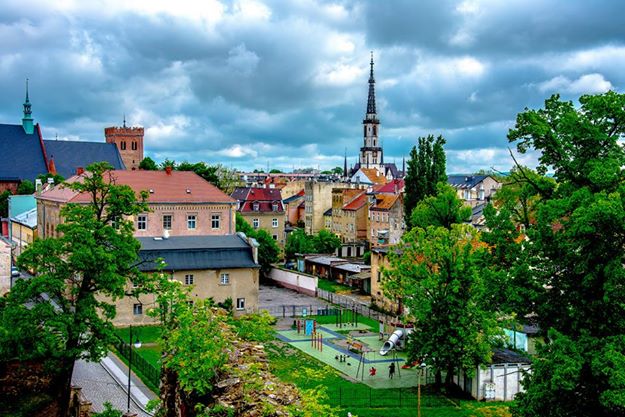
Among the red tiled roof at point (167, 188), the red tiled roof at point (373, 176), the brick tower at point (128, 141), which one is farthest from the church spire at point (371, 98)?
the red tiled roof at point (167, 188)

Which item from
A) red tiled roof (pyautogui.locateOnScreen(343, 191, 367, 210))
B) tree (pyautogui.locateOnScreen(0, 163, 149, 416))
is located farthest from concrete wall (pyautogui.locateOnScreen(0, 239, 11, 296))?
red tiled roof (pyautogui.locateOnScreen(343, 191, 367, 210))

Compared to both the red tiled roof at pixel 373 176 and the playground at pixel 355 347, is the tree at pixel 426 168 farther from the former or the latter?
the red tiled roof at pixel 373 176

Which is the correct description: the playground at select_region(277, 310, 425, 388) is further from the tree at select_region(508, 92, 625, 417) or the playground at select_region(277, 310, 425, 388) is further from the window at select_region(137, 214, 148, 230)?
the window at select_region(137, 214, 148, 230)

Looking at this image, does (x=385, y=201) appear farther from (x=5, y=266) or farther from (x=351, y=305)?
(x=5, y=266)

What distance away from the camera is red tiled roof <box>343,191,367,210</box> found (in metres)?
95.6

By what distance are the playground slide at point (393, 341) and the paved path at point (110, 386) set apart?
15215mm

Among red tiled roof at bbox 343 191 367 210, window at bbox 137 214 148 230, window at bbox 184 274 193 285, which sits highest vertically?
red tiled roof at bbox 343 191 367 210

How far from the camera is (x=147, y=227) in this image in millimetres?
61688

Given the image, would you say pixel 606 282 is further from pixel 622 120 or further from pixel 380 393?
pixel 380 393

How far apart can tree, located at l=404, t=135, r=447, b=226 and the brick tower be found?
7334 centimetres

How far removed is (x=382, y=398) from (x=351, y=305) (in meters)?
25.6

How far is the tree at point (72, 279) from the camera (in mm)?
24938

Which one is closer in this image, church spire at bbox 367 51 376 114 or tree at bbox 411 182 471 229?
tree at bbox 411 182 471 229

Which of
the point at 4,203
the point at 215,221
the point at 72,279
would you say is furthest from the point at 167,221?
the point at 4,203
